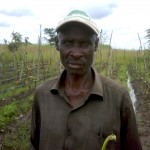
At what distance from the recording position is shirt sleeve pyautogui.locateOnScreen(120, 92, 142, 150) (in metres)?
1.54

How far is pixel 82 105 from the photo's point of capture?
1.51m

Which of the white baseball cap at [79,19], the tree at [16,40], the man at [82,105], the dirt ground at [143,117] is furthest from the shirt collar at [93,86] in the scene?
the tree at [16,40]

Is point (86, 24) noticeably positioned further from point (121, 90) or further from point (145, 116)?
point (145, 116)

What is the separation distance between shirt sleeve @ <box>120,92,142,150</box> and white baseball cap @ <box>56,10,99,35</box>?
0.37 meters

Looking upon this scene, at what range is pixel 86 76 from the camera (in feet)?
5.28

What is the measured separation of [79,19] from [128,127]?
1.89ft

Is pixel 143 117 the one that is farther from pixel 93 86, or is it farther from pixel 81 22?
pixel 81 22

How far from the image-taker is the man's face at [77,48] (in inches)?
59.6

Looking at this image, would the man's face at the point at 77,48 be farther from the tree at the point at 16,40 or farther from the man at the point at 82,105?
the tree at the point at 16,40

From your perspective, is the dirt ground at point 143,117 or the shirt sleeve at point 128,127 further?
the dirt ground at point 143,117

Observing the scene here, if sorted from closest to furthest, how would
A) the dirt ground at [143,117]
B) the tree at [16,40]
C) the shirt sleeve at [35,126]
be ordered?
1. the shirt sleeve at [35,126]
2. the dirt ground at [143,117]
3. the tree at [16,40]

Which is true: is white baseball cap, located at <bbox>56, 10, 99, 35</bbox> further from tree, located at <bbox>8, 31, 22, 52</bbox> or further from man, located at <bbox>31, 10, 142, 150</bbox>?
tree, located at <bbox>8, 31, 22, 52</bbox>

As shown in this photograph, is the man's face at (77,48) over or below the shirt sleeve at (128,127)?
over

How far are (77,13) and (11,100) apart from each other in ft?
26.9
